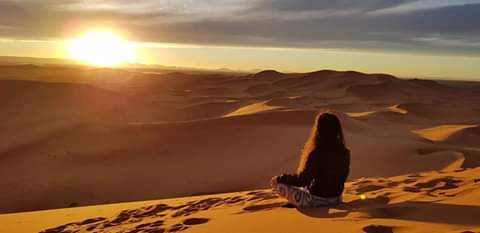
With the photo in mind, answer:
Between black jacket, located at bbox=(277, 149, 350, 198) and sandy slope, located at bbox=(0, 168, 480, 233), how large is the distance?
0.67 ft

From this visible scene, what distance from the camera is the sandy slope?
495cm

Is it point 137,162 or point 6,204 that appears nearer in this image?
point 6,204

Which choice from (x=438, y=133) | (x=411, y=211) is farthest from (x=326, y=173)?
(x=438, y=133)

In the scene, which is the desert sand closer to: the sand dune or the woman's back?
the sand dune

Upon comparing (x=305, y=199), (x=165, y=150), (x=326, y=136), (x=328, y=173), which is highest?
(x=326, y=136)

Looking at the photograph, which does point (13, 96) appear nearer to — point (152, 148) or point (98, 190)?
point (152, 148)

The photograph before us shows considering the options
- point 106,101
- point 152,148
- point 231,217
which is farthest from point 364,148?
point 106,101

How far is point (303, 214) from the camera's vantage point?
226 inches

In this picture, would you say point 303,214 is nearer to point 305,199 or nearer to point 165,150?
point 305,199

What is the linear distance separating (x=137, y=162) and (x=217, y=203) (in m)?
6.18

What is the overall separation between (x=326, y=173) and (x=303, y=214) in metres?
0.56

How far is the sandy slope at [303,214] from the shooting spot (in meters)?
4.95

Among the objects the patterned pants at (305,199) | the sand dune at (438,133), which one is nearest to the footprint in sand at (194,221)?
the patterned pants at (305,199)

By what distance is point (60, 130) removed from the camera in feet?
54.0
